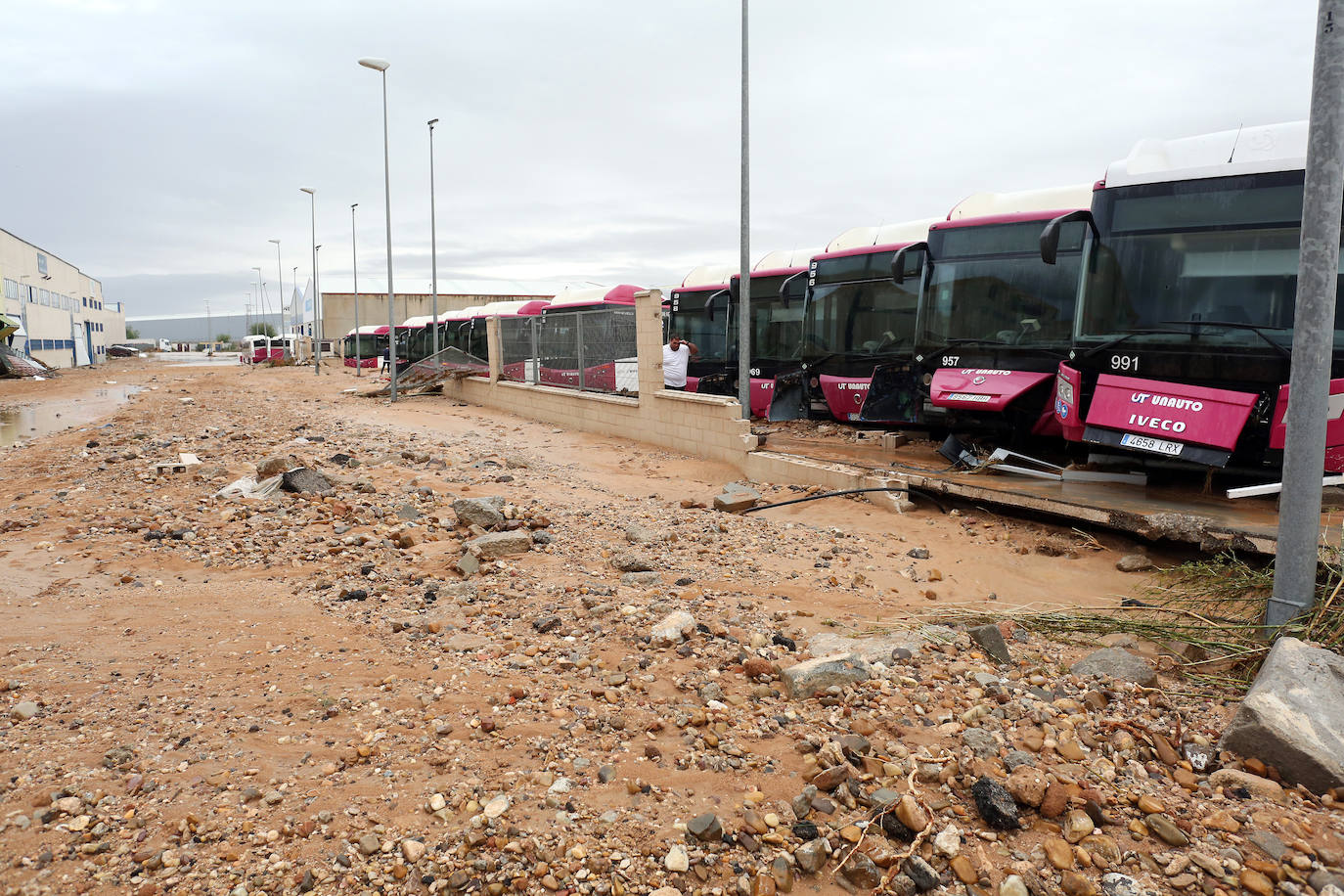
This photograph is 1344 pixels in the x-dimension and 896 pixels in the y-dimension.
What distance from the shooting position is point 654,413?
45.8 ft

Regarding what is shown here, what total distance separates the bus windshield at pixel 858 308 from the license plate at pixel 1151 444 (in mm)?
5562

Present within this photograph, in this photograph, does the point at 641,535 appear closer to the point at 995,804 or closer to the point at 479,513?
the point at 479,513

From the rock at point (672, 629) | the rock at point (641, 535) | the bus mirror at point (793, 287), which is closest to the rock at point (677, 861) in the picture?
the rock at point (672, 629)

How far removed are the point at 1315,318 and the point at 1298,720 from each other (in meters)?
2.03

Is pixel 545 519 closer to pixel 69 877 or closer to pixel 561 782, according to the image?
pixel 561 782

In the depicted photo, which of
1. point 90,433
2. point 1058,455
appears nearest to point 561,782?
point 1058,455

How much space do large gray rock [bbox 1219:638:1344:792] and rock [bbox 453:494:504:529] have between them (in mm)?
5570

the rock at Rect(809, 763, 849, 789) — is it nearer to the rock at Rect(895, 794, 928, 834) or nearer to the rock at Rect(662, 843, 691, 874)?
the rock at Rect(895, 794, 928, 834)

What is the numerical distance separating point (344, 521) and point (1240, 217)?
8765 mm

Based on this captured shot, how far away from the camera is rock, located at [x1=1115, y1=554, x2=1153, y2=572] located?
6863mm

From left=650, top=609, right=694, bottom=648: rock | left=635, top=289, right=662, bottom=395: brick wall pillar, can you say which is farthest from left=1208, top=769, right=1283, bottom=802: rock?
left=635, top=289, right=662, bottom=395: brick wall pillar

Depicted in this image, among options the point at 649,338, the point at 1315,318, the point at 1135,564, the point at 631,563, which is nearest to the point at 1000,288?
the point at 1135,564

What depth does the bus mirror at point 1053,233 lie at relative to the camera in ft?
28.6

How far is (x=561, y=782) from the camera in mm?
3352
